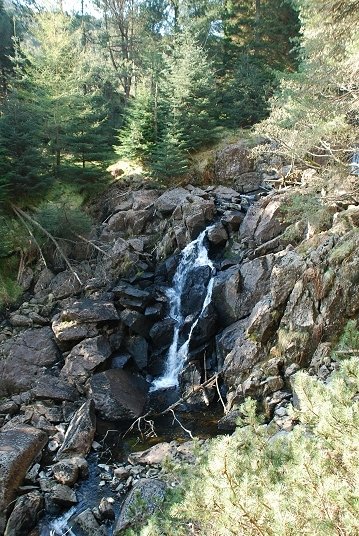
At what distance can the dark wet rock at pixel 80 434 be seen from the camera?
8305mm

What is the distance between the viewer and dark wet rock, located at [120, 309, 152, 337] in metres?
12.1

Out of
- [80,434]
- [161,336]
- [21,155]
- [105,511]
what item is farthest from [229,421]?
[21,155]

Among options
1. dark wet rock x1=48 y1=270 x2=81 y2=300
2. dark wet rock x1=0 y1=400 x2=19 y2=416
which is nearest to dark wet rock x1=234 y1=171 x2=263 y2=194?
dark wet rock x1=48 y1=270 x2=81 y2=300

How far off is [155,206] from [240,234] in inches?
157

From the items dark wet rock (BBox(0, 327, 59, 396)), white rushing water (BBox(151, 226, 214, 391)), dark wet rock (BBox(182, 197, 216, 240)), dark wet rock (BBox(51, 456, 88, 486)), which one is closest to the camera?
dark wet rock (BBox(51, 456, 88, 486))

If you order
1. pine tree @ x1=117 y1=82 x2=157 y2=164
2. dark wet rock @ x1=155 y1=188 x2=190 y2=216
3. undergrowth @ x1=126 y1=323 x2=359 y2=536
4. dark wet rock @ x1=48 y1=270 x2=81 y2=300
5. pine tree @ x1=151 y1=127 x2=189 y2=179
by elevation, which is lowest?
dark wet rock @ x1=48 y1=270 x2=81 y2=300

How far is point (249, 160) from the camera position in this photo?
16.5 metres

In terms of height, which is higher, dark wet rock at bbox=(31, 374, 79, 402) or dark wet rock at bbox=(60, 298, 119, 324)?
dark wet rock at bbox=(60, 298, 119, 324)

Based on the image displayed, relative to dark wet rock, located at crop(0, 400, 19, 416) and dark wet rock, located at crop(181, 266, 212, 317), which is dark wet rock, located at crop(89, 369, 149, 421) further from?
dark wet rock, located at crop(181, 266, 212, 317)

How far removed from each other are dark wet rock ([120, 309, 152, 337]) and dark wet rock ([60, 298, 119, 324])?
0.31 metres

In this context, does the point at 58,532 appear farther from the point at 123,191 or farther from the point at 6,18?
the point at 6,18

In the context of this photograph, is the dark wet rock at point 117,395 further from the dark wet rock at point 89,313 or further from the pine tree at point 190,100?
the pine tree at point 190,100

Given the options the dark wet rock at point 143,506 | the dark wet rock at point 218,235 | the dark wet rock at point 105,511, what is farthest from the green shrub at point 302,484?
the dark wet rock at point 218,235

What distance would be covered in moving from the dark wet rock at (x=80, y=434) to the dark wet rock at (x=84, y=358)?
1402 mm
